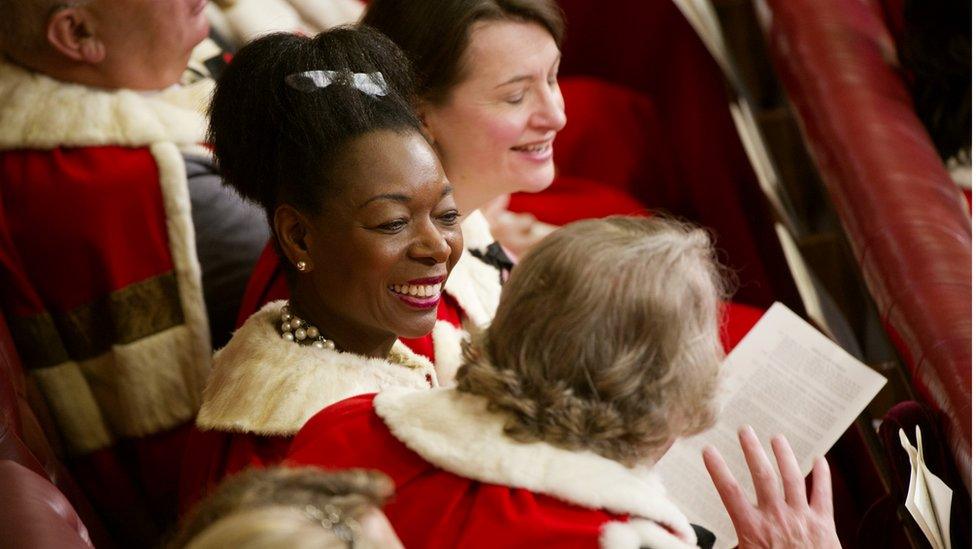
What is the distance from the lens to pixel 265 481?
0.90 m

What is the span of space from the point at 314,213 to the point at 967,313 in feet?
3.51

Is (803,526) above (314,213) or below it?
below

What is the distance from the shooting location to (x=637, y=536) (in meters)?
1.03

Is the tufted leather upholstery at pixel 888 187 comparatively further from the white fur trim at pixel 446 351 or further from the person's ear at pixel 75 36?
the person's ear at pixel 75 36

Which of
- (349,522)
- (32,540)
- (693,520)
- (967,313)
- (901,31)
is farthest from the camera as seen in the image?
(901,31)

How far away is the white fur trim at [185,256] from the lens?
6.28 feet

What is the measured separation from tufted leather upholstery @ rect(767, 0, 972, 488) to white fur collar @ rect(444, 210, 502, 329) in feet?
Result: 2.28

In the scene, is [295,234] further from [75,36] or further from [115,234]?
[75,36]

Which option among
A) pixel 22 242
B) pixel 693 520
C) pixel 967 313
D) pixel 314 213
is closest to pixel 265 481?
pixel 314 213

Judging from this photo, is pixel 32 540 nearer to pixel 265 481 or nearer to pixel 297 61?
pixel 265 481

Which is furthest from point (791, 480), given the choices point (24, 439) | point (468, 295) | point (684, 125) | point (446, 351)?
point (684, 125)

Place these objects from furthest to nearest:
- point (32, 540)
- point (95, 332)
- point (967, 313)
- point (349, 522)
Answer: point (95, 332), point (967, 313), point (32, 540), point (349, 522)

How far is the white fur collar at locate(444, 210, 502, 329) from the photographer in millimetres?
1789

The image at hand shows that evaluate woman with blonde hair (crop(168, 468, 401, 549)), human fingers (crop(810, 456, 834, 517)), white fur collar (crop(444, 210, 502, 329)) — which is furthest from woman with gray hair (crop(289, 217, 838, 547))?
white fur collar (crop(444, 210, 502, 329))
